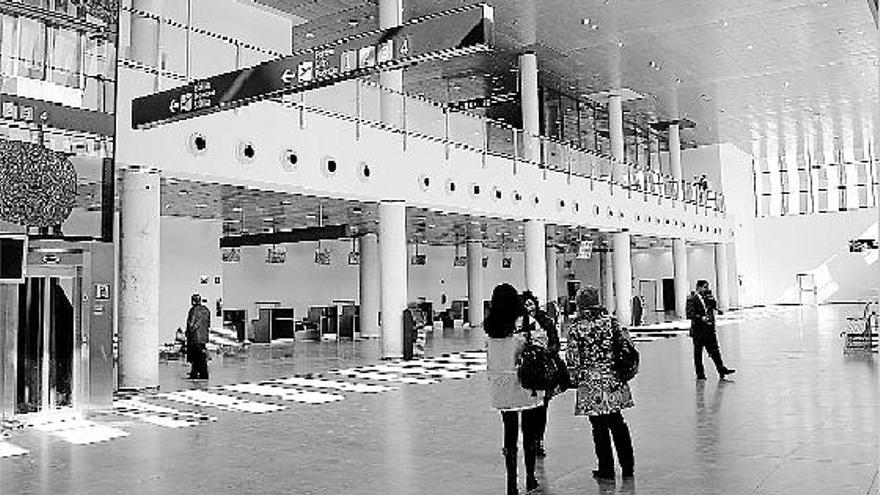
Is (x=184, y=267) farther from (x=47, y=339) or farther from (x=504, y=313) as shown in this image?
(x=504, y=313)

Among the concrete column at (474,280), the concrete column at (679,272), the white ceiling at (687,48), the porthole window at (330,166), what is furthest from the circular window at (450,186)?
the concrete column at (679,272)

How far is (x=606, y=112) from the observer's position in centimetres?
3897

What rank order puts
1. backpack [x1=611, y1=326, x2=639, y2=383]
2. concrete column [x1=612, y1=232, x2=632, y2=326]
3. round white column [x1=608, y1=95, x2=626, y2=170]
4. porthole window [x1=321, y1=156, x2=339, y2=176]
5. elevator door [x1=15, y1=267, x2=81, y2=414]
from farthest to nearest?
round white column [x1=608, y1=95, x2=626, y2=170]
concrete column [x1=612, y1=232, x2=632, y2=326]
porthole window [x1=321, y1=156, x2=339, y2=176]
elevator door [x1=15, y1=267, x2=81, y2=414]
backpack [x1=611, y1=326, x2=639, y2=383]

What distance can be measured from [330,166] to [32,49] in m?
7.91

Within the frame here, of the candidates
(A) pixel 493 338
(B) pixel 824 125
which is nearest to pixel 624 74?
(B) pixel 824 125

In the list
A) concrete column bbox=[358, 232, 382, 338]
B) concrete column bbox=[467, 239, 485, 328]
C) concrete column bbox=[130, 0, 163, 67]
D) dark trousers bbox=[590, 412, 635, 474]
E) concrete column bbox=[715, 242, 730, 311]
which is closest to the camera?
dark trousers bbox=[590, 412, 635, 474]

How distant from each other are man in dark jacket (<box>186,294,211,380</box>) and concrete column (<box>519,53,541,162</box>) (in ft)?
46.3

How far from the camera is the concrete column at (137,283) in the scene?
50.4 feet

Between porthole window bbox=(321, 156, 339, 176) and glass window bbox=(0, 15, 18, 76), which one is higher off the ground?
glass window bbox=(0, 15, 18, 76)

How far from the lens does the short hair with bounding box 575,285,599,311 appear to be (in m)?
7.01

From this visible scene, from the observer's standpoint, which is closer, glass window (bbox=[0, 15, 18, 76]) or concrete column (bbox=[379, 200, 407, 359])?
glass window (bbox=[0, 15, 18, 76])

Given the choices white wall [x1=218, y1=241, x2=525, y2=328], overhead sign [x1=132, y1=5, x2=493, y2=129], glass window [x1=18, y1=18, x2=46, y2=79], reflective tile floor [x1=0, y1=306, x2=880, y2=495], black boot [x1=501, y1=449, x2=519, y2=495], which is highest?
glass window [x1=18, y1=18, x2=46, y2=79]

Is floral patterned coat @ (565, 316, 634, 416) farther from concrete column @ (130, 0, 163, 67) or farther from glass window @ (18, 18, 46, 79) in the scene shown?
concrete column @ (130, 0, 163, 67)

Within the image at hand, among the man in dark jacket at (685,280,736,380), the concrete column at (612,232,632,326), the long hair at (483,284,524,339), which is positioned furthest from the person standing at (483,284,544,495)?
the concrete column at (612,232,632,326)
